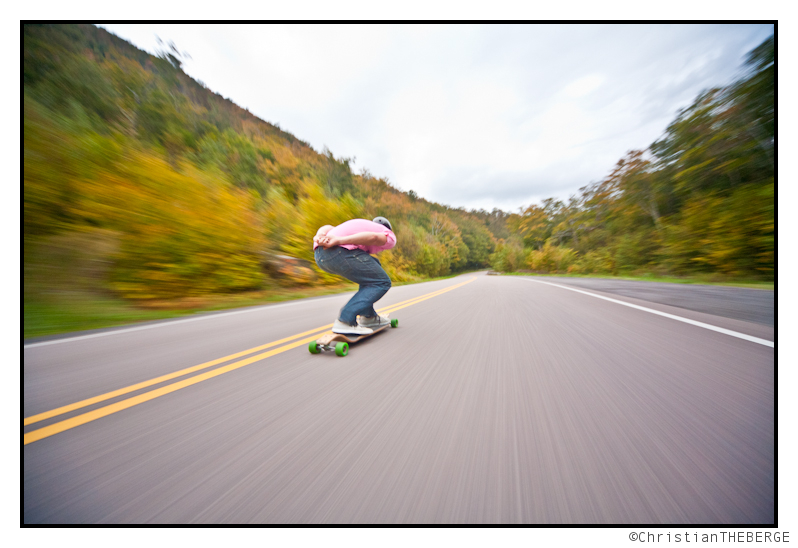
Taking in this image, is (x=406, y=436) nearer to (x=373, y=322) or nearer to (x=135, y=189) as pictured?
(x=373, y=322)

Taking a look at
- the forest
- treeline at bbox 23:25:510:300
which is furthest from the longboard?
the forest

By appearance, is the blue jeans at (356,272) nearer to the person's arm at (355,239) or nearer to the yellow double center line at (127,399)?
the person's arm at (355,239)

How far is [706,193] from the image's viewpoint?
49.4ft

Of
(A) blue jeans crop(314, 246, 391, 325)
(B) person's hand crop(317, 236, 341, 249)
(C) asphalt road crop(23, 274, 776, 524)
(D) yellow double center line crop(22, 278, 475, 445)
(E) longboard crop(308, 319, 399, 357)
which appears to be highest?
(B) person's hand crop(317, 236, 341, 249)

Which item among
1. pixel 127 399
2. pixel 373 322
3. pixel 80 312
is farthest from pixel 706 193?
pixel 80 312

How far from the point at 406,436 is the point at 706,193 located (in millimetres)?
22785

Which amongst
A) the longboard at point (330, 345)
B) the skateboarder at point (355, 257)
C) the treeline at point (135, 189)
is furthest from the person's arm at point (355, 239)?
the treeline at point (135, 189)

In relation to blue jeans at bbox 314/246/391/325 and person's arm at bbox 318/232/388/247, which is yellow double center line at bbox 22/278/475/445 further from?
person's arm at bbox 318/232/388/247

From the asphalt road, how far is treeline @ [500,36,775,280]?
3.98 metres

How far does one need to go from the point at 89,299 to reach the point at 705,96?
2703 cm

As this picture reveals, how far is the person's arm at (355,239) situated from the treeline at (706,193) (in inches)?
177

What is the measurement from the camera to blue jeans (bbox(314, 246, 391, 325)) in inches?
106

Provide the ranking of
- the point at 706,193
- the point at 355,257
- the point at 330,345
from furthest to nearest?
the point at 706,193
the point at 355,257
the point at 330,345

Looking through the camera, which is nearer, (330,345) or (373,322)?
(330,345)
